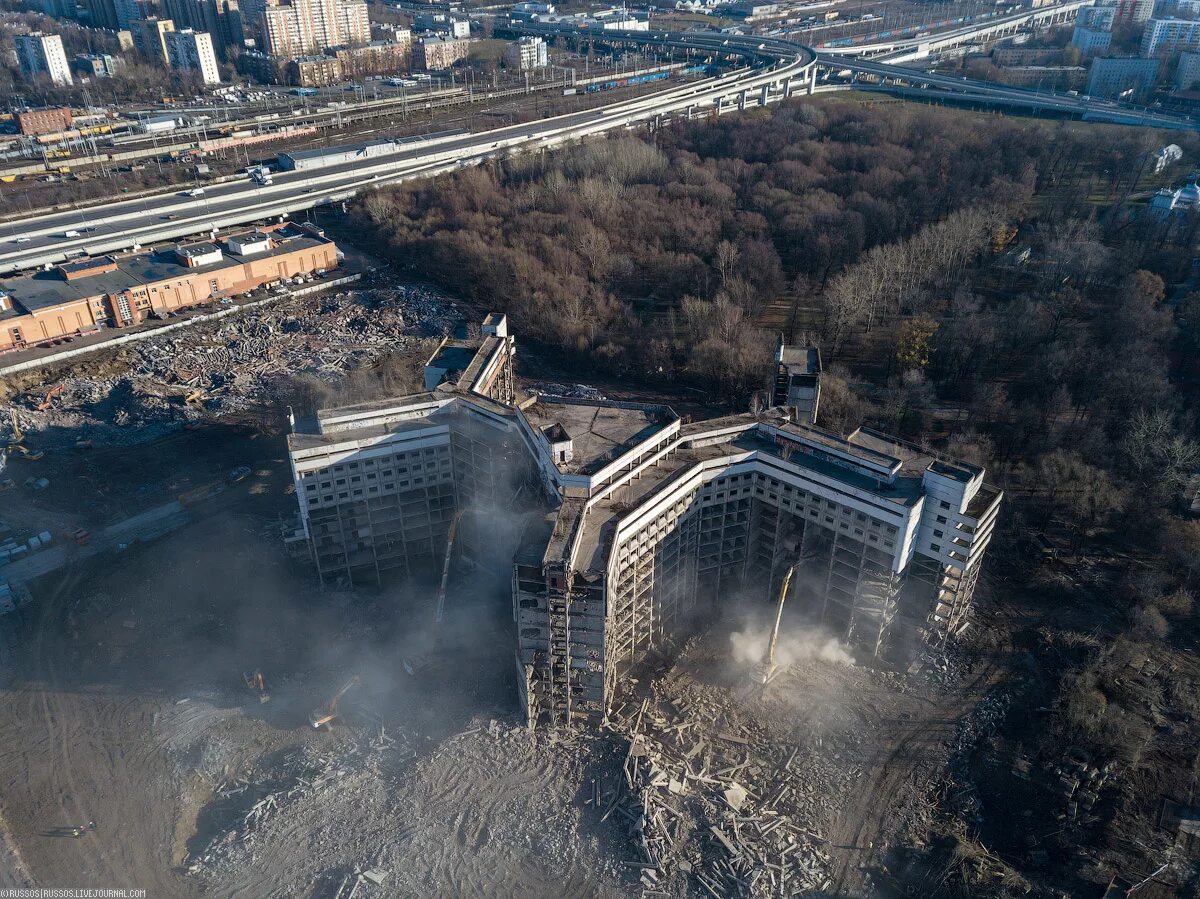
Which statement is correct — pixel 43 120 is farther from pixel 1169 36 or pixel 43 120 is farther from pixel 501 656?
pixel 1169 36

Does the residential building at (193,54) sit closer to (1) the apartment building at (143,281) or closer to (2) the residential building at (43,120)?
(2) the residential building at (43,120)

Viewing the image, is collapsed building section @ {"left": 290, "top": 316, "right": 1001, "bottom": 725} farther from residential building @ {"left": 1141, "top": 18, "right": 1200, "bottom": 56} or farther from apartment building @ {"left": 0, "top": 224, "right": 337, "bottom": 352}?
residential building @ {"left": 1141, "top": 18, "right": 1200, "bottom": 56}

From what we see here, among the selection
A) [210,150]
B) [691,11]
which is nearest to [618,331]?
[210,150]

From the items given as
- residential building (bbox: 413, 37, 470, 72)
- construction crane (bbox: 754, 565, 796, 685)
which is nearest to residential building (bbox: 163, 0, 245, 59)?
residential building (bbox: 413, 37, 470, 72)

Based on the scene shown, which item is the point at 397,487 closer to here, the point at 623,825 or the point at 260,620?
the point at 260,620

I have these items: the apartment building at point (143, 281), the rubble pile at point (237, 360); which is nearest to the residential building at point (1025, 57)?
the rubble pile at point (237, 360)
